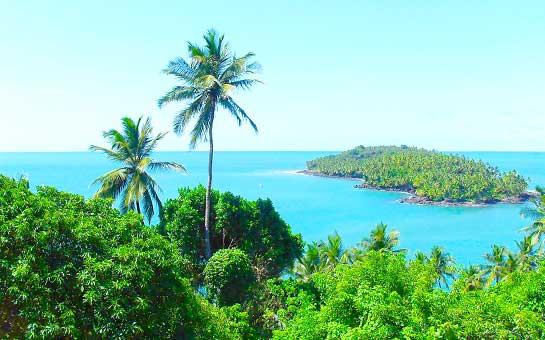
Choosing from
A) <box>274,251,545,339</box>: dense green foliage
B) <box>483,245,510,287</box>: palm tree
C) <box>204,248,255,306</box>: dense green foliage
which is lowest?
<box>483,245,510,287</box>: palm tree

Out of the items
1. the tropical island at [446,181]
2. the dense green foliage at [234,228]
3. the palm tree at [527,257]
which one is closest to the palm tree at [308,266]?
the dense green foliage at [234,228]

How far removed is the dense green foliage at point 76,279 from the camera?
25.6 ft

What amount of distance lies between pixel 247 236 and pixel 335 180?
407 feet

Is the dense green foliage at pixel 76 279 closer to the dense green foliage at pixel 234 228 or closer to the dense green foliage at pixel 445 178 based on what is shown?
the dense green foliage at pixel 234 228

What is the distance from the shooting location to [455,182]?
93.4 metres

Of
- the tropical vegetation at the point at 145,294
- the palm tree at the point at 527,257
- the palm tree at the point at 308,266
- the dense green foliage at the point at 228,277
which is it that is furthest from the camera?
the palm tree at the point at 527,257

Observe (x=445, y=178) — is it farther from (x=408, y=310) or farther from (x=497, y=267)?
(x=408, y=310)

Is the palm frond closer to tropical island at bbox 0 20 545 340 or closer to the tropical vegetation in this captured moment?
tropical island at bbox 0 20 545 340

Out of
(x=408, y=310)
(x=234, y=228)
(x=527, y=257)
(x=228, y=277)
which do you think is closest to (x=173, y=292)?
(x=408, y=310)

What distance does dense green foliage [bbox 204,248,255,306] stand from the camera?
16.0 m

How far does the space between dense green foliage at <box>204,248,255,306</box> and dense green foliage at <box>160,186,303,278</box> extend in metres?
2.05

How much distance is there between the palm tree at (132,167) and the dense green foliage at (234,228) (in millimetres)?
1993

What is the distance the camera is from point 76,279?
27.5 ft

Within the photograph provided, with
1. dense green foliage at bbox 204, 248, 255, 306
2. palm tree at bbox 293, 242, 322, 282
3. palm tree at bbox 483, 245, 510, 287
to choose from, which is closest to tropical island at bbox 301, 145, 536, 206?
palm tree at bbox 483, 245, 510, 287
